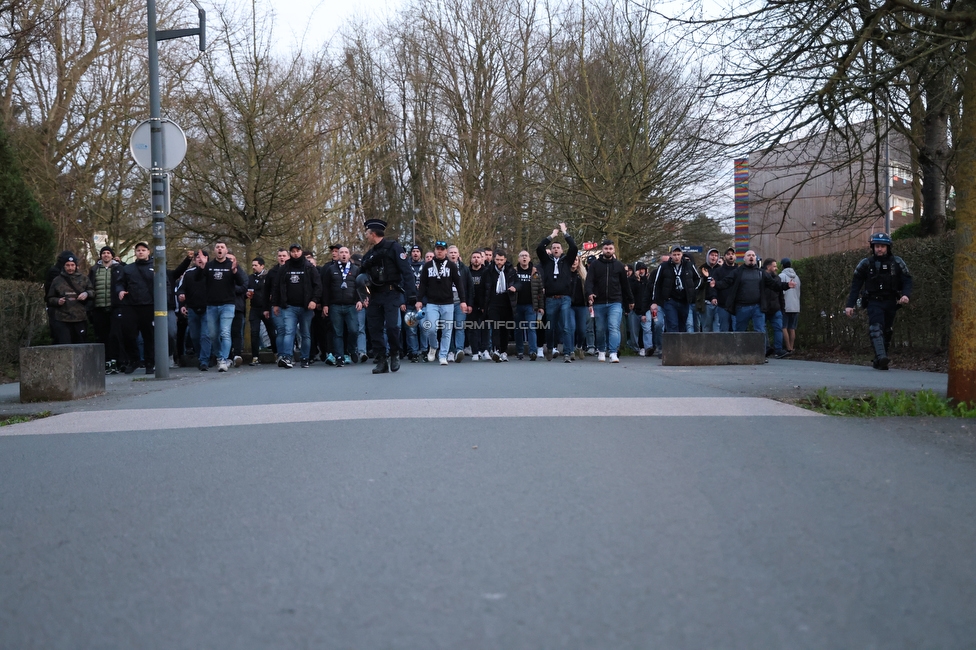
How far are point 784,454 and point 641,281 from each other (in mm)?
15483

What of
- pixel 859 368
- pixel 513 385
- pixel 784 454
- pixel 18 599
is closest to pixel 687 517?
pixel 784 454

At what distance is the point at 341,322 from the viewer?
1938cm

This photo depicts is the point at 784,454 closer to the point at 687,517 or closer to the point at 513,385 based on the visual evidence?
the point at 687,517

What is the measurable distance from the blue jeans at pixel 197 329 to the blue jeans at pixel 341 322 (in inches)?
90.2

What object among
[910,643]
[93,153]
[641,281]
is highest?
[93,153]

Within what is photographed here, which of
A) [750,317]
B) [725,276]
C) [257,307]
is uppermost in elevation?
[725,276]

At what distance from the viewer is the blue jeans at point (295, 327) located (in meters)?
18.6

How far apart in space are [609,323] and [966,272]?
9581mm

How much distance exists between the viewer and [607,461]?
6473 millimetres

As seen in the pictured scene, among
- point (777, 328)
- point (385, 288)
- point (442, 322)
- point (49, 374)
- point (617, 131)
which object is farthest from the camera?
point (617, 131)

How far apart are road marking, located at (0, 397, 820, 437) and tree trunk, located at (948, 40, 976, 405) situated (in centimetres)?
141

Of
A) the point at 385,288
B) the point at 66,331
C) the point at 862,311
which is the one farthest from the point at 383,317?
the point at 862,311

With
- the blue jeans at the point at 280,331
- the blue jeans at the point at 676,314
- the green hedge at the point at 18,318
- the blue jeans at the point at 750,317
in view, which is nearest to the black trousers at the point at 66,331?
the green hedge at the point at 18,318

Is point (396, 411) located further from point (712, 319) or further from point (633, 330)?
point (633, 330)
